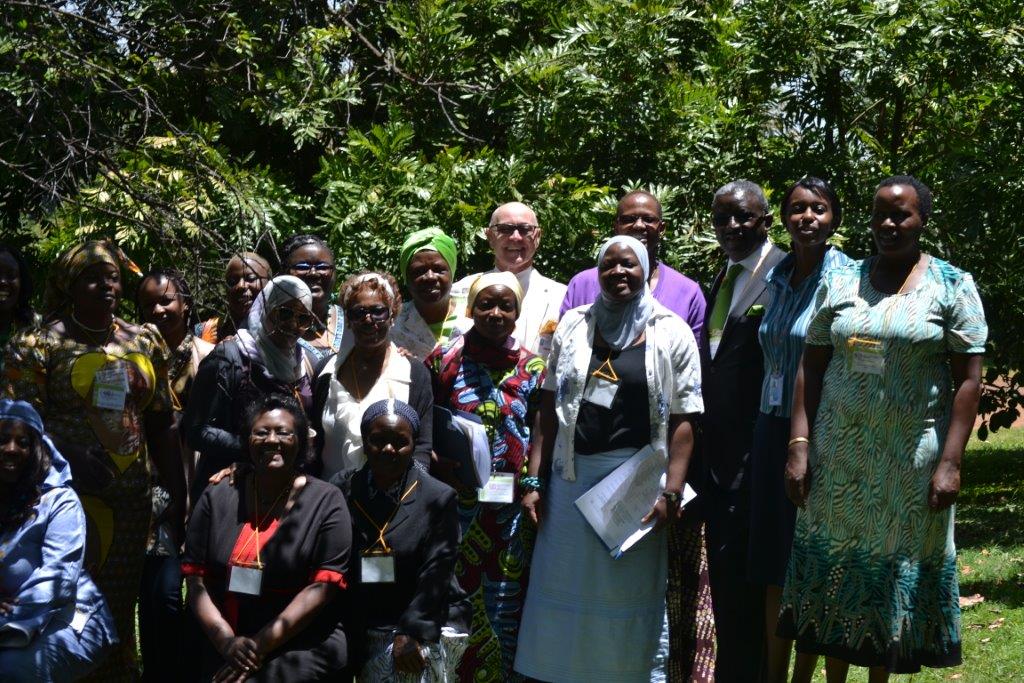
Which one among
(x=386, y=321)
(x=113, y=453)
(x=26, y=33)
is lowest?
(x=113, y=453)

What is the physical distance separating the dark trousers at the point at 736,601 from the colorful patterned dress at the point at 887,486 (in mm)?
459

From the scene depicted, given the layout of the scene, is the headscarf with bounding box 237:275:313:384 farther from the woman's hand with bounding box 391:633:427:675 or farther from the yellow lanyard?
the woman's hand with bounding box 391:633:427:675

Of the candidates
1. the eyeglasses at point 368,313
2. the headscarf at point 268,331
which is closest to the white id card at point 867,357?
the eyeglasses at point 368,313

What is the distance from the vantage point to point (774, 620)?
577 centimetres

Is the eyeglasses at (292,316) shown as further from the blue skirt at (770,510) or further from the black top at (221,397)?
the blue skirt at (770,510)

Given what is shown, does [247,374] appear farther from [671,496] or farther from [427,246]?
[671,496]

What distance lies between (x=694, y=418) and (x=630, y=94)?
134 inches

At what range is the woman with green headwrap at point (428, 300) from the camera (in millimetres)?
6414

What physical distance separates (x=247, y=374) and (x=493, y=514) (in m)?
1.23

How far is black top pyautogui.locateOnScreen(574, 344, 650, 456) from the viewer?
5773 millimetres

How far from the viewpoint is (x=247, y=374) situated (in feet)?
→ 18.6

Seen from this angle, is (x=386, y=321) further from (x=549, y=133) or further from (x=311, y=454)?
(x=549, y=133)

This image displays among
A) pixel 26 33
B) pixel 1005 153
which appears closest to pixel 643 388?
pixel 26 33

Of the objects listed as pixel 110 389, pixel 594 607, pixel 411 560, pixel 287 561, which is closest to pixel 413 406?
pixel 411 560
